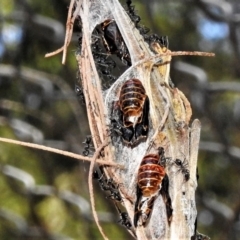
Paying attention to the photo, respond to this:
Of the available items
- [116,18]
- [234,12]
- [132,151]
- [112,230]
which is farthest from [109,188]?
[112,230]

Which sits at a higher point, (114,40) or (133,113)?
(114,40)

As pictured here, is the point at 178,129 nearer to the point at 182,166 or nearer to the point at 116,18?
the point at 182,166

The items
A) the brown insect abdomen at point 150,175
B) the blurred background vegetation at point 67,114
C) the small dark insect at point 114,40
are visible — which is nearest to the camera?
the brown insect abdomen at point 150,175

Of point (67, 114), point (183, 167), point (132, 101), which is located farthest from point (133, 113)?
point (67, 114)

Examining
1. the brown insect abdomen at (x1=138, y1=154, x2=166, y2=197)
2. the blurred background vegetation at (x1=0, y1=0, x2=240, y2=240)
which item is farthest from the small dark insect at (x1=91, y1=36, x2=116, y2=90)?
the blurred background vegetation at (x1=0, y1=0, x2=240, y2=240)

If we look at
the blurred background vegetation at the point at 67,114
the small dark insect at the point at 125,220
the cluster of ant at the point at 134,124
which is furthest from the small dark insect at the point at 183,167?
the blurred background vegetation at the point at 67,114

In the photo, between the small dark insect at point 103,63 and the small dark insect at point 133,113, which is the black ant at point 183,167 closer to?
the small dark insect at point 133,113

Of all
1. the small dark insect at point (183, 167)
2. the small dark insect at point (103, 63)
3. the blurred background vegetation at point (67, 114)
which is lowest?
the small dark insect at point (183, 167)

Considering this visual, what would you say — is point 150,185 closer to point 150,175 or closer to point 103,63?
point 150,175
